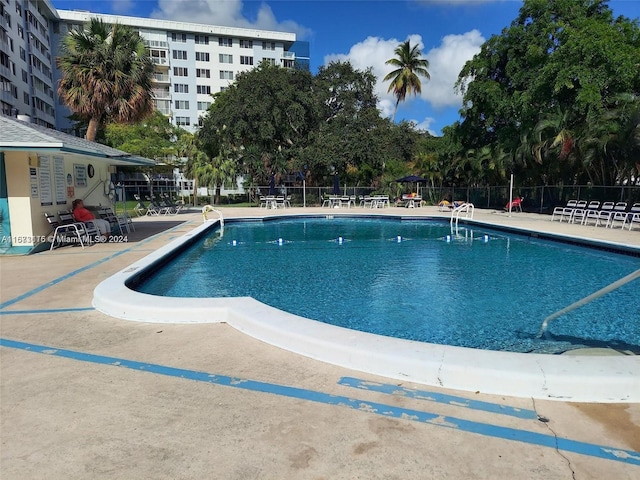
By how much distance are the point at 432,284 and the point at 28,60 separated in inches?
2016

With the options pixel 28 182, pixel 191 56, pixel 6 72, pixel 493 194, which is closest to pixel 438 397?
pixel 28 182

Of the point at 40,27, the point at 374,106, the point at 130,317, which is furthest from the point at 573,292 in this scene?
the point at 40,27

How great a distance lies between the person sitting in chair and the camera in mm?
11609

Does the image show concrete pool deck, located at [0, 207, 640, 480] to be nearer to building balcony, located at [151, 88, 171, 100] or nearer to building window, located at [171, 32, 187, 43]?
building balcony, located at [151, 88, 171, 100]

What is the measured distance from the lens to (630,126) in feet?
53.6

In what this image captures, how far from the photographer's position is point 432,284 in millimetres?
8406

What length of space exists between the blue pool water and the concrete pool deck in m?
2.43

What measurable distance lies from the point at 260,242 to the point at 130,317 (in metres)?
9.24

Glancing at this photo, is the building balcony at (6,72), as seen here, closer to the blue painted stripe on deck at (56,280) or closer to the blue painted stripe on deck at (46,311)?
the blue painted stripe on deck at (56,280)

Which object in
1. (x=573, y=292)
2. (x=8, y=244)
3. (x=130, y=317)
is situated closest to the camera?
(x=130, y=317)

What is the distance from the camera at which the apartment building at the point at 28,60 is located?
36.4m

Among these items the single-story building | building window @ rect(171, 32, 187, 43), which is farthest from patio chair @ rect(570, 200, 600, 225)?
building window @ rect(171, 32, 187, 43)

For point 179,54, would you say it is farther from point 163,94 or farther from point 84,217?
point 84,217

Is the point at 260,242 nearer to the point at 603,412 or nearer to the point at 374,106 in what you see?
the point at 603,412
